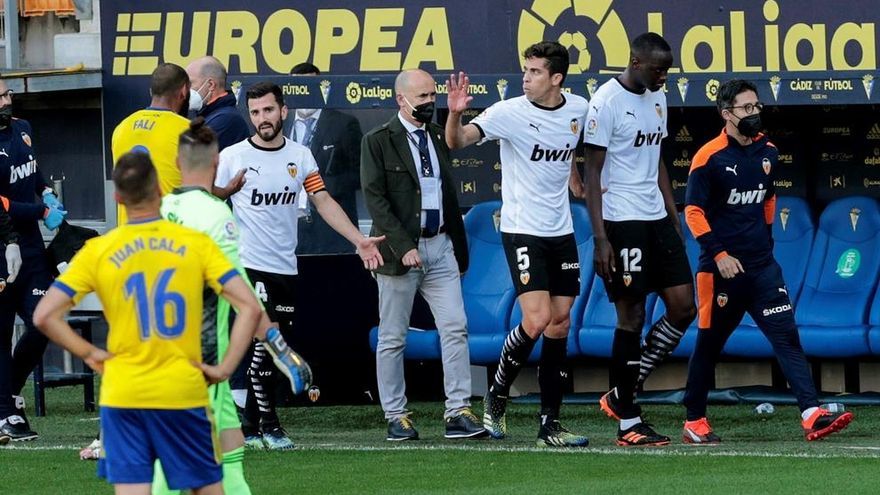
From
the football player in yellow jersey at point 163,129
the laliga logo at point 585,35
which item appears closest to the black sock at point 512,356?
the football player in yellow jersey at point 163,129

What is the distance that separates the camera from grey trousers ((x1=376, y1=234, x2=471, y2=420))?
32.9ft

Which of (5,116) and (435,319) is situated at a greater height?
(5,116)

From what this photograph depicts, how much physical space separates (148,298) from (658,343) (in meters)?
4.77

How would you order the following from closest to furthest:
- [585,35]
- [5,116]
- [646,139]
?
[646,139], [5,116], [585,35]

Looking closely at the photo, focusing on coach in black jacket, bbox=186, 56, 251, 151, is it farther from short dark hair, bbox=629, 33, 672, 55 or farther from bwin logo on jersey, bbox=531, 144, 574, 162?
short dark hair, bbox=629, 33, 672, 55

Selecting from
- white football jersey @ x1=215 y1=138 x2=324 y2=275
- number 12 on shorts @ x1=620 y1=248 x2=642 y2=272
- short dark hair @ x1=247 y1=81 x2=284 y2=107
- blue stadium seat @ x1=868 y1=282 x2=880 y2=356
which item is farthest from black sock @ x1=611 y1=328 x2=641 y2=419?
blue stadium seat @ x1=868 y1=282 x2=880 y2=356

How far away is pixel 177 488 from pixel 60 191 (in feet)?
32.0

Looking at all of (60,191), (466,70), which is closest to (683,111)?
(466,70)

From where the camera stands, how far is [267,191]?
32.4ft

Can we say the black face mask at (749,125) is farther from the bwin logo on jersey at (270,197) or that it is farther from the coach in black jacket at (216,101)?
the coach in black jacket at (216,101)

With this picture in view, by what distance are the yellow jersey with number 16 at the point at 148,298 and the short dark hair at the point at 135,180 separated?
9cm

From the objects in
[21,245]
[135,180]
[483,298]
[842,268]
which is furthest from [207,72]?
[842,268]

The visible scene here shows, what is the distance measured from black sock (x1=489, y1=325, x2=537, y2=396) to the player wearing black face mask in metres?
2.59

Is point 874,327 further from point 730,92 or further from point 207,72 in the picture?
point 207,72
